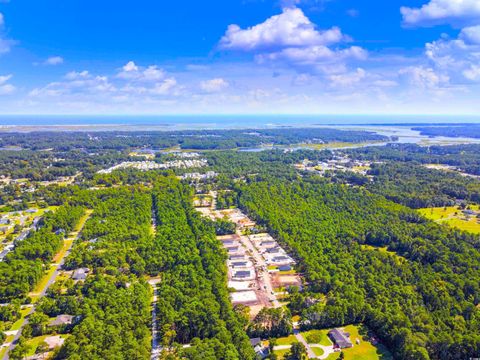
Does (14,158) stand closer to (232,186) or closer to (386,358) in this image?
(232,186)

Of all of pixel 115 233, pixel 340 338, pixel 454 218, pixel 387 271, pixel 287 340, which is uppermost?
pixel 115 233

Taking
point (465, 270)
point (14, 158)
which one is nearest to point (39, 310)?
point (465, 270)

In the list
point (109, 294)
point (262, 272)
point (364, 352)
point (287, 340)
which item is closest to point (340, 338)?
point (364, 352)

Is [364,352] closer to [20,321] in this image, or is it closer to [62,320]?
[62,320]

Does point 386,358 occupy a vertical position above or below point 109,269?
below

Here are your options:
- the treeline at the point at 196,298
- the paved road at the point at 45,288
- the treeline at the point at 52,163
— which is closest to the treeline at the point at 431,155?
the treeline at the point at 52,163

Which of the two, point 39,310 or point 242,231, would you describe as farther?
point 242,231

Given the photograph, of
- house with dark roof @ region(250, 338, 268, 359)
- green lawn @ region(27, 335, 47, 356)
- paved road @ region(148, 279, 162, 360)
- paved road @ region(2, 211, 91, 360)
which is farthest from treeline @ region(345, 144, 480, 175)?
green lawn @ region(27, 335, 47, 356)
